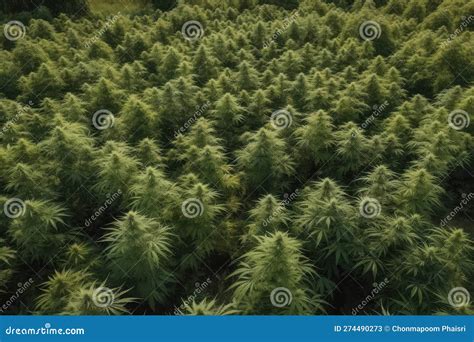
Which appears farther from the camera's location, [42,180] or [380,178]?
[42,180]

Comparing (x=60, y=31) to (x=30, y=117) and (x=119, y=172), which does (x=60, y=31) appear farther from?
(x=119, y=172)

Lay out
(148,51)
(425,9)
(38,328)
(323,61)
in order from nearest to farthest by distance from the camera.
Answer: (38,328), (323,61), (148,51), (425,9)

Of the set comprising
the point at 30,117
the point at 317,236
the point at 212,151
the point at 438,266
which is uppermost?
the point at 438,266

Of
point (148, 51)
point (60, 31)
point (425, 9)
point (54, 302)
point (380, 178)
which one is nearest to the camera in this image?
point (54, 302)

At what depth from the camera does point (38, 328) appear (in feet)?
15.9

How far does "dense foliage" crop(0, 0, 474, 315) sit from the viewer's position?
5.51 metres

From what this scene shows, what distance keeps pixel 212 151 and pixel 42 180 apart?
281 cm

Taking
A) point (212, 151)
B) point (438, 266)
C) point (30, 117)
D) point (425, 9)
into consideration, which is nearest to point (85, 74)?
point (30, 117)

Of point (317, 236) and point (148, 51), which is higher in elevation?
point (317, 236)

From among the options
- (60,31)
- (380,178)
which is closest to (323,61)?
(380,178)

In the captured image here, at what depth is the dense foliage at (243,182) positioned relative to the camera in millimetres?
5512

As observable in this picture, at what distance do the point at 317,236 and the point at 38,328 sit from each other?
3.55 meters

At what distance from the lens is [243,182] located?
24.8 ft

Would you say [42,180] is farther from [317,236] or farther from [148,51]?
[148,51]
